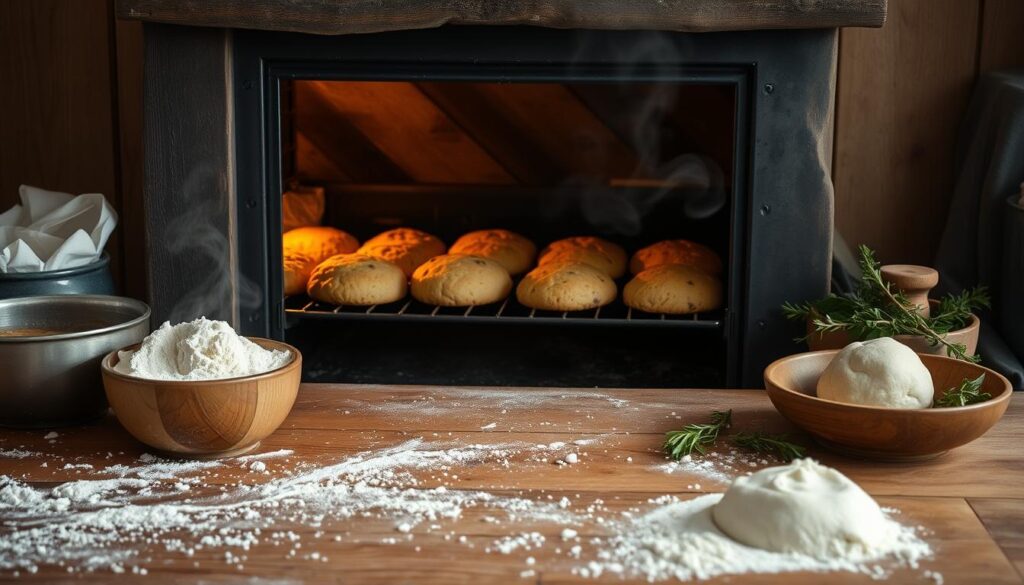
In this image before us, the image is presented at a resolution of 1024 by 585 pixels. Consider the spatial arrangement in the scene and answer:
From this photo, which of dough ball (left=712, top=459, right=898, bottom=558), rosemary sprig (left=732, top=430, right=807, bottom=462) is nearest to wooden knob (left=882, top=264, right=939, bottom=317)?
rosemary sprig (left=732, top=430, right=807, bottom=462)

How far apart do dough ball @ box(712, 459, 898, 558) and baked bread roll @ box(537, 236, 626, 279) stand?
42.2 inches

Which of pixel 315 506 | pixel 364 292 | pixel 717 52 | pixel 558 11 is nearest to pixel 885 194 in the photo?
pixel 717 52

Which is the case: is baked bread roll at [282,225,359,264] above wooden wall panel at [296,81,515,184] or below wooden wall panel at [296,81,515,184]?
below

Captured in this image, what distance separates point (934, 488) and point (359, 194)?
1481 mm

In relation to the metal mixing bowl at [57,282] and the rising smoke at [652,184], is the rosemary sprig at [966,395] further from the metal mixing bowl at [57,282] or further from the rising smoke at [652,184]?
the metal mixing bowl at [57,282]

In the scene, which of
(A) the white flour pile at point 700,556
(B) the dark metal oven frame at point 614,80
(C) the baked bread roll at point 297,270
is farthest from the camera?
(C) the baked bread roll at point 297,270

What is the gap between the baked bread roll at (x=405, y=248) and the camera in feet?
7.38

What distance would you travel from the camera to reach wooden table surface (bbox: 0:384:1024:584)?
1124mm

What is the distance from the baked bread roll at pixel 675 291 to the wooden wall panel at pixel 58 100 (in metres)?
1.14

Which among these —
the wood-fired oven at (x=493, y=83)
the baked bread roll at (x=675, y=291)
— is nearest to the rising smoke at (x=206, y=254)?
the wood-fired oven at (x=493, y=83)

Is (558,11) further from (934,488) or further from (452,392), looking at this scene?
(934,488)

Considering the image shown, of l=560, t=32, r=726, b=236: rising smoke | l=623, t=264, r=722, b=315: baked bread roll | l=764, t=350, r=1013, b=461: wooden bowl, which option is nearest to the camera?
l=764, t=350, r=1013, b=461: wooden bowl

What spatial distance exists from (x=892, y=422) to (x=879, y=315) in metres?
0.32

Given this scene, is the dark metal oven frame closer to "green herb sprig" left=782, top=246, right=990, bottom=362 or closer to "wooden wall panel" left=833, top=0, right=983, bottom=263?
"green herb sprig" left=782, top=246, right=990, bottom=362
